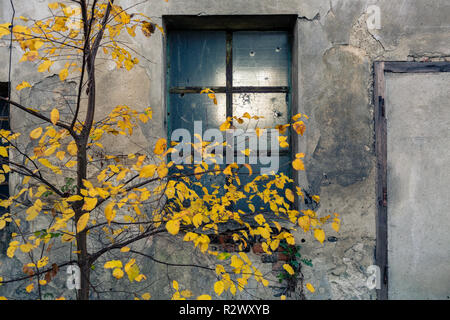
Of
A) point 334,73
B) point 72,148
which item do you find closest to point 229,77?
point 334,73

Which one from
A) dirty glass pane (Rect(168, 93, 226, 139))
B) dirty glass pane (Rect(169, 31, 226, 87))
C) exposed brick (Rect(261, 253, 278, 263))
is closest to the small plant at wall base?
exposed brick (Rect(261, 253, 278, 263))

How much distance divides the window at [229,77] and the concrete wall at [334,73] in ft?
0.71

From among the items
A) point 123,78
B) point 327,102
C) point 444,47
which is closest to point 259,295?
point 327,102

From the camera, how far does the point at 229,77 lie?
2.69m

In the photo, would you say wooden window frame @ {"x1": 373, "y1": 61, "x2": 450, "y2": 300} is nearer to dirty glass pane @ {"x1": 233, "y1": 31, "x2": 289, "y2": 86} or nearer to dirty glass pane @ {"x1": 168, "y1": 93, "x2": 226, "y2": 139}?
dirty glass pane @ {"x1": 233, "y1": 31, "x2": 289, "y2": 86}

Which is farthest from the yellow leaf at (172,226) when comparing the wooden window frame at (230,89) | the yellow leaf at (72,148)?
the wooden window frame at (230,89)

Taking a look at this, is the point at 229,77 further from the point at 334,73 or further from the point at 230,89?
the point at 334,73

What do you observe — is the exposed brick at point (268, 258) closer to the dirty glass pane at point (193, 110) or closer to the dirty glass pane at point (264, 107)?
the dirty glass pane at point (264, 107)

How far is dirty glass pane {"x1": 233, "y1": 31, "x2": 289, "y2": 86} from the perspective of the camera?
8.85 ft

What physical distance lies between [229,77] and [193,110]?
1.42 feet

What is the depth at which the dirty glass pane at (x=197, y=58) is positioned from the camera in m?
2.70

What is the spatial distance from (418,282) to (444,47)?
6.37ft

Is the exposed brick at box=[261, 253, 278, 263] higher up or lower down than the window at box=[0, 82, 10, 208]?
lower down

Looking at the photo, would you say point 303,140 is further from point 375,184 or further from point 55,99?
point 55,99
